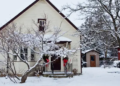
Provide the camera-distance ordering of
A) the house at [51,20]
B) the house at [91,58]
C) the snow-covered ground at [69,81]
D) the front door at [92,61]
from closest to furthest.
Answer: the snow-covered ground at [69,81], the house at [51,20], the house at [91,58], the front door at [92,61]

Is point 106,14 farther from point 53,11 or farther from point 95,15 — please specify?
point 53,11

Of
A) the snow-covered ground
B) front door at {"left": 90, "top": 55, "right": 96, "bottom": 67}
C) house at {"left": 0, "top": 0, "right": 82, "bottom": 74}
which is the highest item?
house at {"left": 0, "top": 0, "right": 82, "bottom": 74}

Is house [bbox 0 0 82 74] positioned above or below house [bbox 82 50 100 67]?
above

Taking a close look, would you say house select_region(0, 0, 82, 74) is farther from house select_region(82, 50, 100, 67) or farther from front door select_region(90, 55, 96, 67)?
front door select_region(90, 55, 96, 67)

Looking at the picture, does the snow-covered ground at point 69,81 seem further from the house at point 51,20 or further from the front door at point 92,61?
the front door at point 92,61

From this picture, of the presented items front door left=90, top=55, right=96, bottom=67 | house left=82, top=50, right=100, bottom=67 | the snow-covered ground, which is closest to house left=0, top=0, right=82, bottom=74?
the snow-covered ground

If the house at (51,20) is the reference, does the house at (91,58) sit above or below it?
below

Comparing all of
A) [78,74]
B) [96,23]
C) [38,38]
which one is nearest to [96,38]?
[96,23]

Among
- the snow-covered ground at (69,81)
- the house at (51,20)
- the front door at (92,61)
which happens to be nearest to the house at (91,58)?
the front door at (92,61)

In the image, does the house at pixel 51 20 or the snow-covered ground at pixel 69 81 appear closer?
the snow-covered ground at pixel 69 81

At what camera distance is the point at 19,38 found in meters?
11.5

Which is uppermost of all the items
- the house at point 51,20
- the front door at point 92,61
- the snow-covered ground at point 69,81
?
the house at point 51,20

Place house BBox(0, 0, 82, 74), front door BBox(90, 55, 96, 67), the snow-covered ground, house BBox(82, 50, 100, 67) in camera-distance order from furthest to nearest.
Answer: front door BBox(90, 55, 96, 67)
house BBox(82, 50, 100, 67)
house BBox(0, 0, 82, 74)
the snow-covered ground

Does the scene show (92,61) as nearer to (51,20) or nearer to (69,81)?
(51,20)
